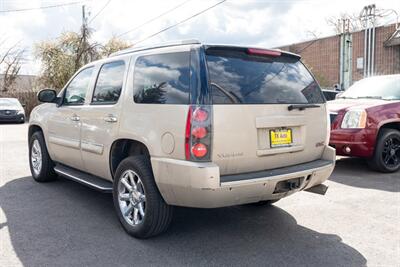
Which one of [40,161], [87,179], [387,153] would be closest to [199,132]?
[87,179]

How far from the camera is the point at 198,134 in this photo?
3.39 m

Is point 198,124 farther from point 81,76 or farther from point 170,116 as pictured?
point 81,76

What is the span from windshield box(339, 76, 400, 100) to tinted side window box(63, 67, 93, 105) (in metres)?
5.15

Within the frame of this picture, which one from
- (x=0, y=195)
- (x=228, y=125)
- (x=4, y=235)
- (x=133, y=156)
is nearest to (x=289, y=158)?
(x=228, y=125)

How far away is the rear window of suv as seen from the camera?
3590 mm

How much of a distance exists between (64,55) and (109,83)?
77.6 feet

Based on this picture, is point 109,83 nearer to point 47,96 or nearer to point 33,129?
point 47,96

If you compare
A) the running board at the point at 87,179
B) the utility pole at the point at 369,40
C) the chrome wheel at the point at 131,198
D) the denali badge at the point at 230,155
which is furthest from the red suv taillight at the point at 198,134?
the utility pole at the point at 369,40

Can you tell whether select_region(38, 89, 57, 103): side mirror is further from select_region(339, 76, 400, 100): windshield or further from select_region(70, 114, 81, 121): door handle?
select_region(339, 76, 400, 100): windshield

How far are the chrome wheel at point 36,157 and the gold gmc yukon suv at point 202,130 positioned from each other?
190 cm

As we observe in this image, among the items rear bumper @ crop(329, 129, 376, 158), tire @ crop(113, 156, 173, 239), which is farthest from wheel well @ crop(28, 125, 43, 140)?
rear bumper @ crop(329, 129, 376, 158)

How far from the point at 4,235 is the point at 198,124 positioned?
231cm

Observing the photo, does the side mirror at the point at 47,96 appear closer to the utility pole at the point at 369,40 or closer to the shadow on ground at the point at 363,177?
the shadow on ground at the point at 363,177

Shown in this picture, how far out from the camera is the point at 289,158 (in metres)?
3.96
